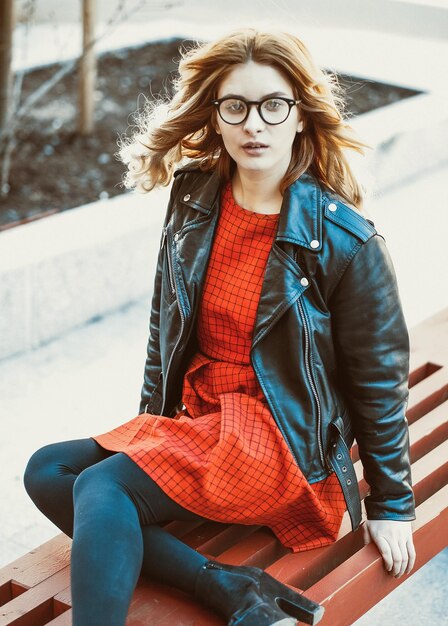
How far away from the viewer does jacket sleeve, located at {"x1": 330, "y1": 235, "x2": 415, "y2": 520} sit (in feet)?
8.48

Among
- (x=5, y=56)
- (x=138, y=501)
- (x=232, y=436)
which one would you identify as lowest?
(x=138, y=501)

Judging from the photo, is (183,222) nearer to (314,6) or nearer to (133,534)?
(133,534)

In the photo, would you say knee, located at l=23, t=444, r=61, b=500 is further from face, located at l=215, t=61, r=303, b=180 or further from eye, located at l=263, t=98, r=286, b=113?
eye, located at l=263, t=98, r=286, b=113

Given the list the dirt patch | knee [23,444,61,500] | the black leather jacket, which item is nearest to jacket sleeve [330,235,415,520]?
the black leather jacket

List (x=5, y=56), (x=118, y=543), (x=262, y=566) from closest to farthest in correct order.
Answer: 1. (x=118, y=543)
2. (x=262, y=566)
3. (x=5, y=56)

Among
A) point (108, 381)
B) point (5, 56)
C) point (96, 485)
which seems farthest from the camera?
point (5, 56)

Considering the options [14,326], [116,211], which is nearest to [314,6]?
[116,211]

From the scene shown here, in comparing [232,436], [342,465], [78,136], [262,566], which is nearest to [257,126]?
[232,436]

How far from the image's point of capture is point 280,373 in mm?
2637

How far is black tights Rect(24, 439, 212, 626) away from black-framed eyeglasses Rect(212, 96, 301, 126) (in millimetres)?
870

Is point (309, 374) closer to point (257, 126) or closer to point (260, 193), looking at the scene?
point (260, 193)

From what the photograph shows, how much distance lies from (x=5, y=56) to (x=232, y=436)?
11.6 feet

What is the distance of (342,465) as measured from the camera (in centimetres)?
267

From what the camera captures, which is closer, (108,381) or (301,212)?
(301,212)
